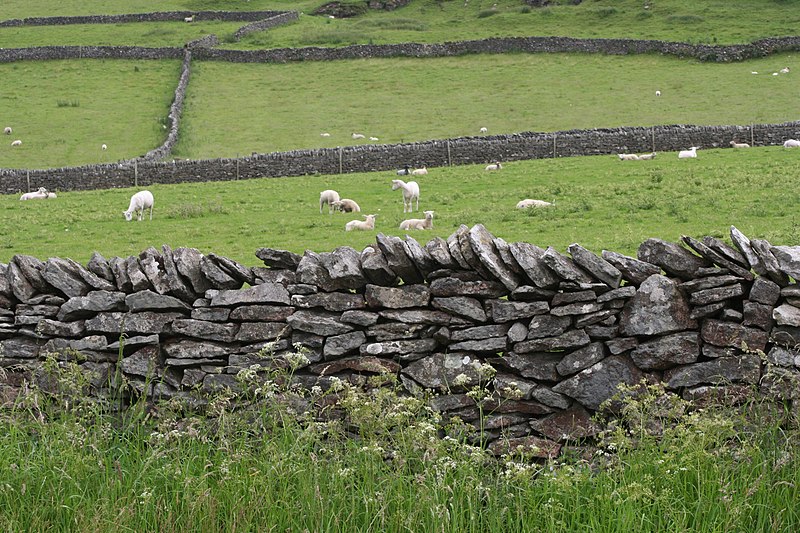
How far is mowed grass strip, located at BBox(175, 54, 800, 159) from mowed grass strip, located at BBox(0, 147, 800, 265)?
34.7ft

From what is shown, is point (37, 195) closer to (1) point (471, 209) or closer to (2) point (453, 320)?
(1) point (471, 209)

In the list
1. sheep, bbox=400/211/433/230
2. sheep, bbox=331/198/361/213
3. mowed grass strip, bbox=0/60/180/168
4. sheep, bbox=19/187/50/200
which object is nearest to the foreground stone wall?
sheep, bbox=400/211/433/230

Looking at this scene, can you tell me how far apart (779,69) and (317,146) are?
2580cm

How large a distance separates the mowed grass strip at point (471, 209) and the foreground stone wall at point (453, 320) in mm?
7240

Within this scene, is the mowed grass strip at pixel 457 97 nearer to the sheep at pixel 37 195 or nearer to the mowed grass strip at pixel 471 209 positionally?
the sheep at pixel 37 195

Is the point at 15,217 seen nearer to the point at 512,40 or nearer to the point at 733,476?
the point at 733,476

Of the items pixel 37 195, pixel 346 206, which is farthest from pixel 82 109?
pixel 346 206

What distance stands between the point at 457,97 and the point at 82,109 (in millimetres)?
20197

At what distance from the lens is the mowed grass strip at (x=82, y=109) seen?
40781 mm

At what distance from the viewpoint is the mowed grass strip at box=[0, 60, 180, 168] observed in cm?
4078

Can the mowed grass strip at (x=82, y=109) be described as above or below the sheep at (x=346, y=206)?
below

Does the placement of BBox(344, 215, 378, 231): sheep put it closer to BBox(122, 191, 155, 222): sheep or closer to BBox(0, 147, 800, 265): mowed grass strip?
BBox(0, 147, 800, 265): mowed grass strip

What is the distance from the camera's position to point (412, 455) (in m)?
6.07

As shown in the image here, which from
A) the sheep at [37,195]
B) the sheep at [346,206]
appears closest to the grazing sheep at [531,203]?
the sheep at [346,206]
